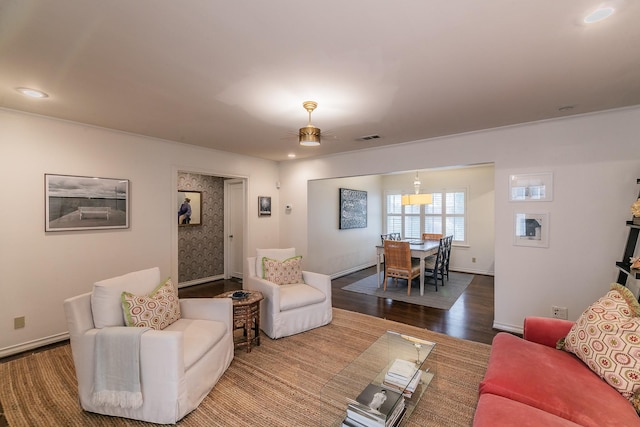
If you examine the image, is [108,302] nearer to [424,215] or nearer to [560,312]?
[560,312]

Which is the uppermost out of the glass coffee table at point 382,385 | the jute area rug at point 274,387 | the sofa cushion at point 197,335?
the sofa cushion at point 197,335

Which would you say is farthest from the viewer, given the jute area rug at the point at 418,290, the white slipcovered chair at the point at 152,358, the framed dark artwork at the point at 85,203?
the jute area rug at the point at 418,290

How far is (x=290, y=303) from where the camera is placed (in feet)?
10.5

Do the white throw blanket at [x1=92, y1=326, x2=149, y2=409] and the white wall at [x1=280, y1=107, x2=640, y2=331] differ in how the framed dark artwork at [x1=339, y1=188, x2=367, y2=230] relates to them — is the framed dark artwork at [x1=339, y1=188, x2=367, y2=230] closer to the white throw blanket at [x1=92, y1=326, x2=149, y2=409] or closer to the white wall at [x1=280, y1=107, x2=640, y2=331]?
the white wall at [x1=280, y1=107, x2=640, y2=331]

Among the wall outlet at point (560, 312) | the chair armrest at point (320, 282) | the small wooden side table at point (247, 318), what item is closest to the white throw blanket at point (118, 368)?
the small wooden side table at point (247, 318)

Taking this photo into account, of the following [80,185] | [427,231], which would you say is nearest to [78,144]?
[80,185]

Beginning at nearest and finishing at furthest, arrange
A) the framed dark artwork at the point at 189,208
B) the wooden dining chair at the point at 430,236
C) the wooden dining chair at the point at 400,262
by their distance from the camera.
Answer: the wooden dining chair at the point at 400,262 → the framed dark artwork at the point at 189,208 → the wooden dining chair at the point at 430,236

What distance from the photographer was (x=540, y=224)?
127 inches

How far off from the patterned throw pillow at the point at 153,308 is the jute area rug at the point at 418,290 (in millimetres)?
3325

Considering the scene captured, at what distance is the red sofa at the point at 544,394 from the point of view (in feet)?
4.45

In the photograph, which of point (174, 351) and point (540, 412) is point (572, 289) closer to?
point (540, 412)

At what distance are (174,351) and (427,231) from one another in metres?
6.36

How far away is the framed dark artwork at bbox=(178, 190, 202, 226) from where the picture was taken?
5266 millimetres

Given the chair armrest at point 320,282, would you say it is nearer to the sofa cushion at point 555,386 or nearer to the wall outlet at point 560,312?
the sofa cushion at point 555,386
